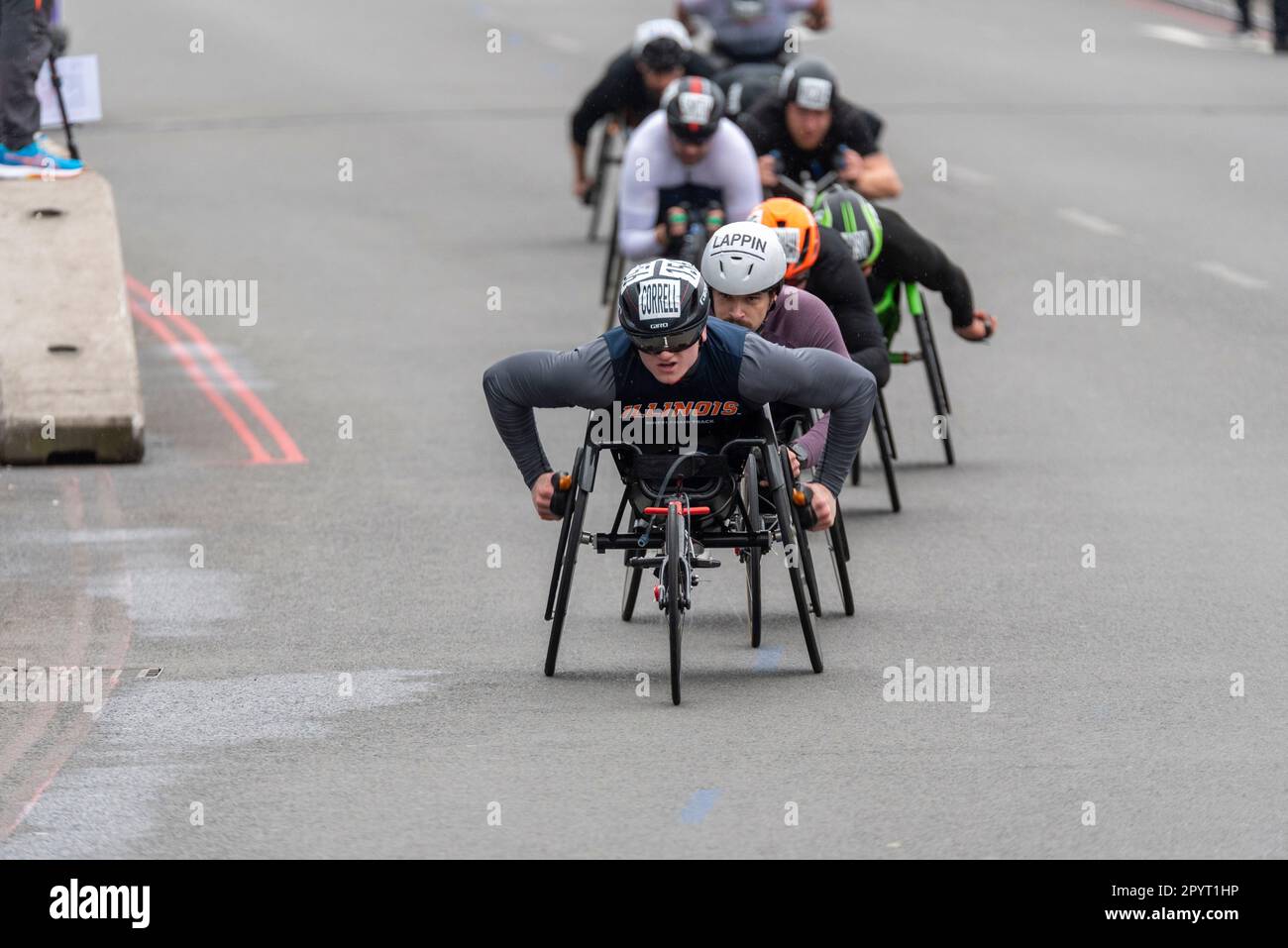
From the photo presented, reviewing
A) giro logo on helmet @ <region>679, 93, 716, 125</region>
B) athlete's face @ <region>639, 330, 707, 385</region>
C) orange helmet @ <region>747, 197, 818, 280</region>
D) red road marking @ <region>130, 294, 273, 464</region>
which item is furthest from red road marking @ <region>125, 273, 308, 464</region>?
athlete's face @ <region>639, 330, 707, 385</region>

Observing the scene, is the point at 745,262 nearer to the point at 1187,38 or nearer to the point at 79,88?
the point at 79,88

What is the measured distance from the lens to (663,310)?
30.2 feet

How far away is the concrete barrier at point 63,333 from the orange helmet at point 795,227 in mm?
4812

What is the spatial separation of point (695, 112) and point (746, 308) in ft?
14.5

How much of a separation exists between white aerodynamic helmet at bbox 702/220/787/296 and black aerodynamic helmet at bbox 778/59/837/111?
182 inches

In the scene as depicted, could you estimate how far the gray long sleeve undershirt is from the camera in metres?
9.44

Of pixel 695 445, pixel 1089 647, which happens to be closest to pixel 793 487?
pixel 695 445

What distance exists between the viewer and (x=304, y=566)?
12375mm

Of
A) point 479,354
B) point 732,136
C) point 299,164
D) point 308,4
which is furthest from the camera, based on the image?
point 308,4

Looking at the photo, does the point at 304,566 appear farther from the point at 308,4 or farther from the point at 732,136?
the point at 308,4

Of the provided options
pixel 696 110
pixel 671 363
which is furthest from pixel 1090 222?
pixel 671 363

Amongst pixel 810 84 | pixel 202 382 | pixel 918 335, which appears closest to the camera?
pixel 918 335

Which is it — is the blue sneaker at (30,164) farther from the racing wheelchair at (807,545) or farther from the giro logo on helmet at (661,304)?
the giro logo on helmet at (661,304)

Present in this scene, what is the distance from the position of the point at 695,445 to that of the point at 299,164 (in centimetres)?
1827
